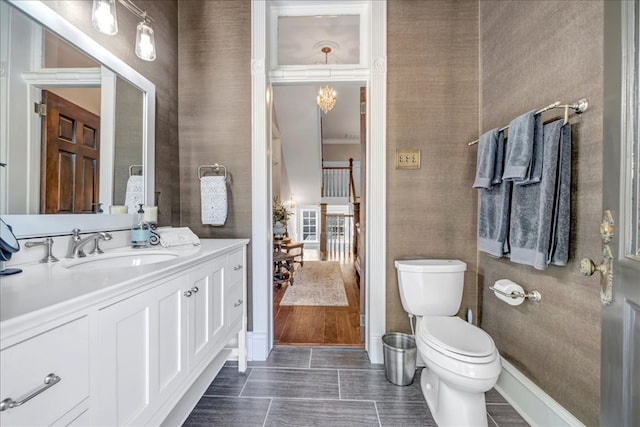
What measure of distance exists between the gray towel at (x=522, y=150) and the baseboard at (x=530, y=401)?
1133mm

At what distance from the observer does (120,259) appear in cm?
137

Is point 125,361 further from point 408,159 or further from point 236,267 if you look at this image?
point 408,159

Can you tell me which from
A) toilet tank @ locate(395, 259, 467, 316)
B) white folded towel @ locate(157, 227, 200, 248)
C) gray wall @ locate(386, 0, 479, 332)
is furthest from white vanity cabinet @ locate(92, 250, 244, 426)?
gray wall @ locate(386, 0, 479, 332)

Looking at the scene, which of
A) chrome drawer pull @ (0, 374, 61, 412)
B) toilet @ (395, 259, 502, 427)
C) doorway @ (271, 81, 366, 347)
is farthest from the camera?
doorway @ (271, 81, 366, 347)

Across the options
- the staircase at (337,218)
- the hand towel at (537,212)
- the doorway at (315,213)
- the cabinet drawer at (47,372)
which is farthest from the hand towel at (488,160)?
the staircase at (337,218)

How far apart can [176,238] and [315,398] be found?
1.26m

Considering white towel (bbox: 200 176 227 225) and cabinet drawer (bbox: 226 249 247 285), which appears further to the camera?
white towel (bbox: 200 176 227 225)

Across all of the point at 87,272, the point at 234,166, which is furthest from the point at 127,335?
the point at 234,166

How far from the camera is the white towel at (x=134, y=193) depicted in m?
1.65

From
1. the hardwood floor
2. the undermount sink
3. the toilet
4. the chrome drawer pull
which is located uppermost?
the undermount sink

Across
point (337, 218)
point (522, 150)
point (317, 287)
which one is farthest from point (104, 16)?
point (337, 218)

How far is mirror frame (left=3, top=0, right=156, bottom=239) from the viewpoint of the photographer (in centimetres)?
109

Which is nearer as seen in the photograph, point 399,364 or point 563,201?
point 563,201

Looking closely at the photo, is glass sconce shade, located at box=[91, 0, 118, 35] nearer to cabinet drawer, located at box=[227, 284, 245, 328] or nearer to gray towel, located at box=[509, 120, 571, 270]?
cabinet drawer, located at box=[227, 284, 245, 328]
